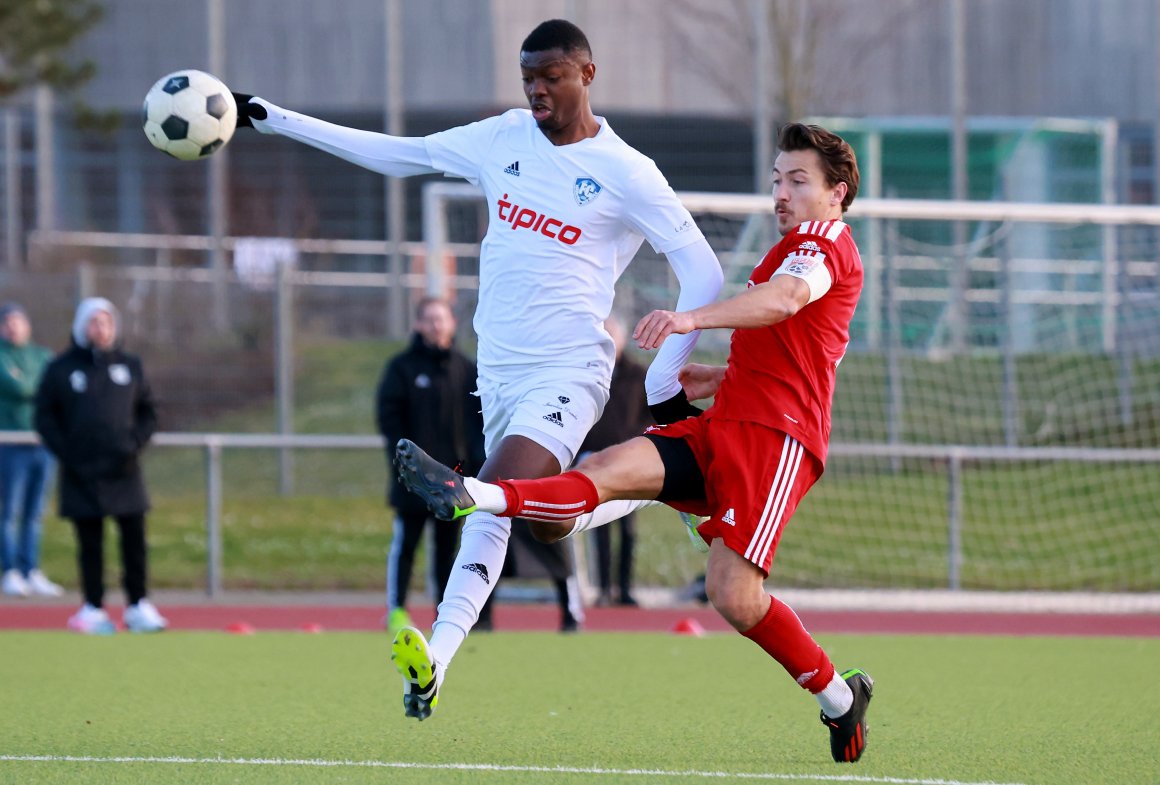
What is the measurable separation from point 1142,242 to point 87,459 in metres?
9.96

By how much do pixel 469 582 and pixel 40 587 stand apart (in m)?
8.14

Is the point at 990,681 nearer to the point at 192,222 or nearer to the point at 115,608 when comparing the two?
the point at 115,608

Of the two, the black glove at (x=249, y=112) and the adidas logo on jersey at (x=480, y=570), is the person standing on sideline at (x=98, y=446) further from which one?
the adidas logo on jersey at (x=480, y=570)

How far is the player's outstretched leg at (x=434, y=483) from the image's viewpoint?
4.98 metres

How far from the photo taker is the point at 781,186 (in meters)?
5.69

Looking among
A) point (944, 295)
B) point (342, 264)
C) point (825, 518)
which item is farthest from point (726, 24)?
point (825, 518)

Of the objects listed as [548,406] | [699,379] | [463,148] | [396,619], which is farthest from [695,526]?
[396,619]

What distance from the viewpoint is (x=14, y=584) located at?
12828 mm

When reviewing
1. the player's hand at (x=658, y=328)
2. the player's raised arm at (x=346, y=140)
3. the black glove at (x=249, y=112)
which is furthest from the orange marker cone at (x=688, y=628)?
the player's hand at (x=658, y=328)

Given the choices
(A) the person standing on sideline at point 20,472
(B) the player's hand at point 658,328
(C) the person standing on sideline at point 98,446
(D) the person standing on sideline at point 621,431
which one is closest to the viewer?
(B) the player's hand at point 658,328

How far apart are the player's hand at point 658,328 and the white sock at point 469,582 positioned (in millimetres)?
1072

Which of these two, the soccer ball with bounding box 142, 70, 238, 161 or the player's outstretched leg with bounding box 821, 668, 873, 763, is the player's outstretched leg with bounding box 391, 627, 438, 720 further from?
the soccer ball with bounding box 142, 70, 238, 161

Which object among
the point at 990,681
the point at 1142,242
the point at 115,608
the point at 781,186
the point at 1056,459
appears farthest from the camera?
the point at 1142,242

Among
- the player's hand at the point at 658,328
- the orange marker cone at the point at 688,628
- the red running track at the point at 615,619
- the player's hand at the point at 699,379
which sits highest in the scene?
the player's hand at the point at 658,328
